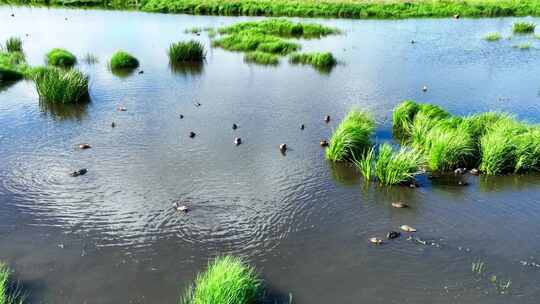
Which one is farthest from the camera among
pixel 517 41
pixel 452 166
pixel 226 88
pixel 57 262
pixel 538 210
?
pixel 517 41

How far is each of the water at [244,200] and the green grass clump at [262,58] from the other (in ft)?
12.5

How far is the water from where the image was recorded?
1070 cm

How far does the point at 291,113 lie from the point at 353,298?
12131 mm

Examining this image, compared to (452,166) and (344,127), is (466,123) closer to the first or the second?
(452,166)

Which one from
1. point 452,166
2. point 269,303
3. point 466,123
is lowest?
point 269,303

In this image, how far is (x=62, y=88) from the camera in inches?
873

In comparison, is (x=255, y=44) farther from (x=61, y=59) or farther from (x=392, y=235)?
(x=392, y=235)

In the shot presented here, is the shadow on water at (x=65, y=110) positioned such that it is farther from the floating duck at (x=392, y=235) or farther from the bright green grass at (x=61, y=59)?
the floating duck at (x=392, y=235)

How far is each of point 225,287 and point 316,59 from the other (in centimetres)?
2245

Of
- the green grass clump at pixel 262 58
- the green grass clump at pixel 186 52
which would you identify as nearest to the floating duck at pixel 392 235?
the green grass clump at pixel 262 58

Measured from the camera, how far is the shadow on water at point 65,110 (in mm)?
21000

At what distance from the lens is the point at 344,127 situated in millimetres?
16562

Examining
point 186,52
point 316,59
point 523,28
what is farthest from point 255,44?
point 523,28

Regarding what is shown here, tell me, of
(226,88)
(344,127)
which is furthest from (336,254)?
(226,88)
